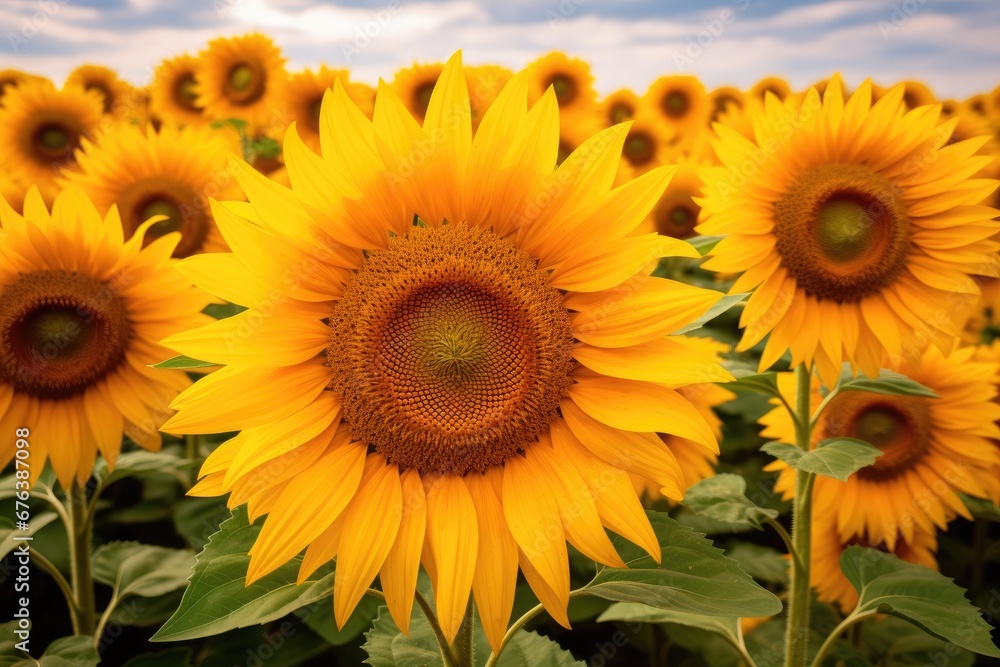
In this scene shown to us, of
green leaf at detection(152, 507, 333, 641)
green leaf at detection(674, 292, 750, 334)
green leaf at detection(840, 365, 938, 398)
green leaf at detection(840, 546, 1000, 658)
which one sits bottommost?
green leaf at detection(840, 546, 1000, 658)

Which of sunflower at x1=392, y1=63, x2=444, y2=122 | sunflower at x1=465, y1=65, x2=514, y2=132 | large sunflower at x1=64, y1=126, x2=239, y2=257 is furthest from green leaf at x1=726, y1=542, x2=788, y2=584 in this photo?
sunflower at x1=392, y1=63, x2=444, y2=122

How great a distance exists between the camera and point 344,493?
150 centimetres

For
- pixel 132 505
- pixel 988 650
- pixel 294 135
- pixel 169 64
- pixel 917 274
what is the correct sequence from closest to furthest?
pixel 294 135 < pixel 988 650 < pixel 917 274 < pixel 132 505 < pixel 169 64

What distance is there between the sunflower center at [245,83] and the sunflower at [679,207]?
348 cm

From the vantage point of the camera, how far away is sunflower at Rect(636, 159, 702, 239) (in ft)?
19.7

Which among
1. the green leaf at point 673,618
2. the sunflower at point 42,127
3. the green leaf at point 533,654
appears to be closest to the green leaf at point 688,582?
the green leaf at point 533,654

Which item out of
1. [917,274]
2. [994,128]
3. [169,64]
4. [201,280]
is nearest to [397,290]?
[201,280]

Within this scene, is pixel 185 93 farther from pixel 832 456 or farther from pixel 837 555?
pixel 832 456

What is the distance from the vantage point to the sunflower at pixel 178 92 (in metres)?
6.61

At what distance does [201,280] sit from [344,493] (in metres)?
0.51

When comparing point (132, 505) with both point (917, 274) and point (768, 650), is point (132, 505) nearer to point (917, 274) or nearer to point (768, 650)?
point (768, 650)

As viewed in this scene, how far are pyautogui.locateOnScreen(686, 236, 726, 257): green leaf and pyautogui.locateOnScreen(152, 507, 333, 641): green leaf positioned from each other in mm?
1508

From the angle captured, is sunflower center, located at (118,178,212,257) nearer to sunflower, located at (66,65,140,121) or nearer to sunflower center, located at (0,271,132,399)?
sunflower center, located at (0,271,132,399)

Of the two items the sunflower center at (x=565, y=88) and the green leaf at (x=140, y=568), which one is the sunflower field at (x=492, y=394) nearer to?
the green leaf at (x=140, y=568)
